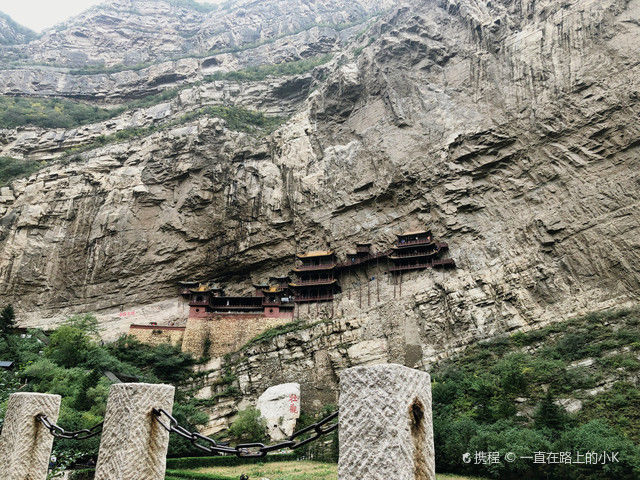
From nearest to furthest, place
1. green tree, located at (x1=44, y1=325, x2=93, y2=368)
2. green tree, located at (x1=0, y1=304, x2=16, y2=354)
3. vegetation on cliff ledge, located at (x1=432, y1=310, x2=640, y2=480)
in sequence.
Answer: vegetation on cliff ledge, located at (x1=432, y1=310, x2=640, y2=480) → green tree, located at (x1=44, y1=325, x2=93, y2=368) → green tree, located at (x1=0, y1=304, x2=16, y2=354)

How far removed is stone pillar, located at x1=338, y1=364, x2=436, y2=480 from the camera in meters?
1.87

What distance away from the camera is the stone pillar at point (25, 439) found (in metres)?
3.67

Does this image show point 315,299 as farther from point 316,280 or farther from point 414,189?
point 414,189

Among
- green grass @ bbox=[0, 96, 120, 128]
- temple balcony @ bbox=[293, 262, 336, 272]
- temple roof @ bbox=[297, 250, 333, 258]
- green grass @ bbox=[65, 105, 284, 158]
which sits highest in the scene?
green grass @ bbox=[0, 96, 120, 128]

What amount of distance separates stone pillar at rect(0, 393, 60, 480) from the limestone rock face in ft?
60.4

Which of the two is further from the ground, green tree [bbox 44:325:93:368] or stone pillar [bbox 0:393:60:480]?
green tree [bbox 44:325:93:368]

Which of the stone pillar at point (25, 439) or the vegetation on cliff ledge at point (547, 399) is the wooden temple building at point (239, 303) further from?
the stone pillar at point (25, 439)

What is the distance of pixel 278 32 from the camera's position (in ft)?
230

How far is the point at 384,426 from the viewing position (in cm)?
192

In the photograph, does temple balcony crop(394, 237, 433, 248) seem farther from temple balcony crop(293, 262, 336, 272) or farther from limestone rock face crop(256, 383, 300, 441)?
limestone rock face crop(256, 383, 300, 441)

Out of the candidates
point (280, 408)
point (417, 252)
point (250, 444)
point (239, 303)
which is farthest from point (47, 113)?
point (250, 444)

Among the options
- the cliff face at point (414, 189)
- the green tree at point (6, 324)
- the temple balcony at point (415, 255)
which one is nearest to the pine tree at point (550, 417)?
the cliff face at point (414, 189)

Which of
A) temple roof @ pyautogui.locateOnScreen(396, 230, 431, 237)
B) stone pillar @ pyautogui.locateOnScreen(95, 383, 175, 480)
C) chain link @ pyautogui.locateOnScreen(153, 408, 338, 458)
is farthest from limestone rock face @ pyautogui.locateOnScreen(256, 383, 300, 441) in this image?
chain link @ pyautogui.locateOnScreen(153, 408, 338, 458)

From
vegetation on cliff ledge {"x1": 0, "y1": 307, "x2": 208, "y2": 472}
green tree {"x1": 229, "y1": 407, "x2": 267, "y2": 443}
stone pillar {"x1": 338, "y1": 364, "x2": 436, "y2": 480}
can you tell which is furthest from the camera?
green tree {"x1": 229, "y1": 407, "x2": 267, "y2": 443}
